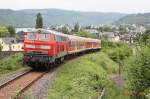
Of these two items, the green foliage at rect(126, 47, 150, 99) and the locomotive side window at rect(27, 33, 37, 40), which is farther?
the locomotive side window at rect(27, 33, 37, 40)

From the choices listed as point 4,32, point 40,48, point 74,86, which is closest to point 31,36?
point 40,48

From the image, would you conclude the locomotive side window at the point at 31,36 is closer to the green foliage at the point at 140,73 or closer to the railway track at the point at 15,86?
the railway track at the point at 15,86

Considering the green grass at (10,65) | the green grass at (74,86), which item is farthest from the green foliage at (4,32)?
the green grass at (74,86)

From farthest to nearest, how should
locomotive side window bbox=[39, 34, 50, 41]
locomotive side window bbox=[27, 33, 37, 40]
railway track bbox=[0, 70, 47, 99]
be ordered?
locomotive side window bbox=[27, 33, 37, 40]
locomotive side window bbox=[39, 34, 50, 41]
railway track bbox=[0, 70, 47, 99]

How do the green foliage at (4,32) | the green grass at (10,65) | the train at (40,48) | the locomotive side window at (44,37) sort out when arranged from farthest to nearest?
the green foliage at (4,32) < the green grass at (10,65) < the locomotive side window at (44,37) < the train at (40,48)

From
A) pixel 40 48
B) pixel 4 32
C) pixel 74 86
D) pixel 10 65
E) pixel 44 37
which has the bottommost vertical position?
pixel 4 32

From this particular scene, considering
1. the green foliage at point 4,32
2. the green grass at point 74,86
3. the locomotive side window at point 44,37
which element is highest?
the locomotive side window at point 44,37

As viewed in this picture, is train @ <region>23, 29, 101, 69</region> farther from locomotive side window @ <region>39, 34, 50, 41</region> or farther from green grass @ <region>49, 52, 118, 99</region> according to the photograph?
green grass @ <region>49, 52, 118, 99</region>

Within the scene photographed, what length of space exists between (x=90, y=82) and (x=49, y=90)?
434 centimetres

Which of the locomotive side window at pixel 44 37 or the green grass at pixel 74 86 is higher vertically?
the locomotive side window at pixel 44 37

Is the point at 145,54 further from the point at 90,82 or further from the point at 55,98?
the point at 55,98

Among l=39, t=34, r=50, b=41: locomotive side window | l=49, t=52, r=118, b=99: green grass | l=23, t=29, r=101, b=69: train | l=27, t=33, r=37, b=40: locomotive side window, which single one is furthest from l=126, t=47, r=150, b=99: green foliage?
l=27, t=33, r=37, b=40: locomotive side window

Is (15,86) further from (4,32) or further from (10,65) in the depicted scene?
(4,32)

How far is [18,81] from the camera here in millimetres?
25719
